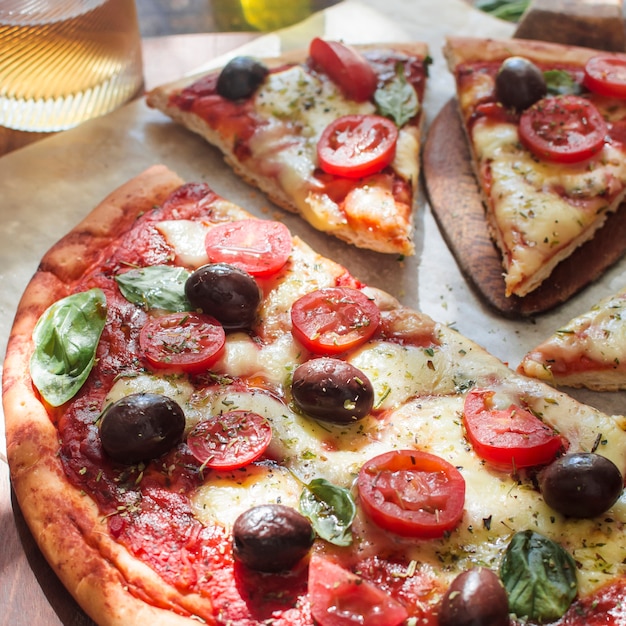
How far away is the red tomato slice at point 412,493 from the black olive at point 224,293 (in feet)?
3.22

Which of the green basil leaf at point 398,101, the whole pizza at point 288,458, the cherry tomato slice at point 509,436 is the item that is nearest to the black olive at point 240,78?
the green basil leaf at point 398,101

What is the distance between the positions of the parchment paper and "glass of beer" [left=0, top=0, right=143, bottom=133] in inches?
5.7

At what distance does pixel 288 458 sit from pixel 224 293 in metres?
0.83

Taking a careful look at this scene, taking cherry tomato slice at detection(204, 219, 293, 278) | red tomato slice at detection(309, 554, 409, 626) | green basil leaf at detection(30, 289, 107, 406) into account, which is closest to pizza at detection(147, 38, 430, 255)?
cherry tomato slice at detection(204, 219, 293, 278)

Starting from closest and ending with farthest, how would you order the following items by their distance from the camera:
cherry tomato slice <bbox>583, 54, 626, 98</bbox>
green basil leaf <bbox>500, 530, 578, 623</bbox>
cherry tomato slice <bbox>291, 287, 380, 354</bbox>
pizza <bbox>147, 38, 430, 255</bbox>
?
1. green basil leaf <bbox>500, 530, 578, 623</bbox>
2. cherry tomato slice <bbox>291, 287, 380, 354</bbox>
3. pizza <bbox>147, 38, 430, 255</bbox>
4. cherry tomato slice <bbox>583, 54, 626, 98</bbox>

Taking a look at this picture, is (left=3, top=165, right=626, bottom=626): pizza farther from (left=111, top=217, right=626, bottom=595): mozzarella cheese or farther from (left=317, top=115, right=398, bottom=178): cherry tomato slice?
(left=317, top=115, right=398, bottom=178): cherry tomato slice

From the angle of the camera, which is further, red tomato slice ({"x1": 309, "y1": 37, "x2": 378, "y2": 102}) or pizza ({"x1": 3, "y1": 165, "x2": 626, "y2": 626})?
red tomato slice ({"x1": 309, "y1": 37, "x2": 378, "y2": 102})

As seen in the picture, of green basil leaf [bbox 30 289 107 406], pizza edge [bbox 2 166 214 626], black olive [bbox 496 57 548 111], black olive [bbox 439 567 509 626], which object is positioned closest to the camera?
black olive [bbox 439 567 509 626]

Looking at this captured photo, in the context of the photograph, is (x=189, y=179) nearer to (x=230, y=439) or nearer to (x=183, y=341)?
(x=183, y=341)

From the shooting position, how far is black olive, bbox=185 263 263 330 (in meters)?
3.56

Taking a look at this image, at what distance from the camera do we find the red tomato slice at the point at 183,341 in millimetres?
3430

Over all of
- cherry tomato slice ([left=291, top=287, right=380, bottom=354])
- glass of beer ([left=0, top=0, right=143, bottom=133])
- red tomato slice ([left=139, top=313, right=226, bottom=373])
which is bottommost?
cherry tomato slice ([left=291, top=287, right=380, bottom=354])

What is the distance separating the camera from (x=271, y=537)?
273cm

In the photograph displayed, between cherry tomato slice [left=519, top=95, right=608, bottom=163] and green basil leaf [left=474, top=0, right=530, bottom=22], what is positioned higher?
cherry tomato slice [left=519, top=95, right=608, bottom=163]
